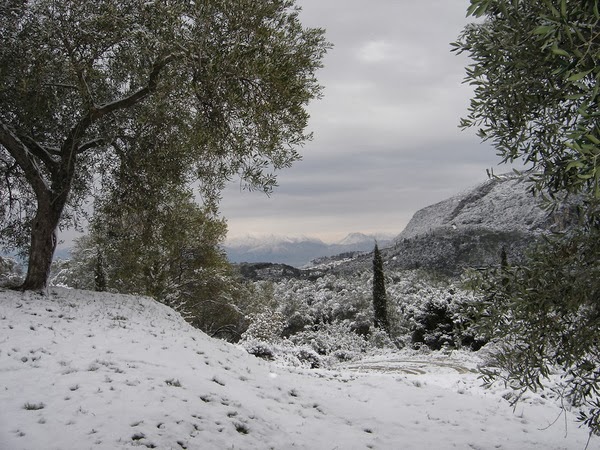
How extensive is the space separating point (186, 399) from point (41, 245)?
8.80 m

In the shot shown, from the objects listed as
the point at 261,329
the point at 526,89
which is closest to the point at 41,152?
the point at 526,89

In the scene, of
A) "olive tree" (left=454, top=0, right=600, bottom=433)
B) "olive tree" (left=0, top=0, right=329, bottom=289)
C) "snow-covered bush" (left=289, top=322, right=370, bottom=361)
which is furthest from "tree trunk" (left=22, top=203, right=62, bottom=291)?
"snow-covered bush" (left=289, top=322, right=370, bottom=361)

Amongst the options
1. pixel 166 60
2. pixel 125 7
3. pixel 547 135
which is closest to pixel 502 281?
pixel 547 135

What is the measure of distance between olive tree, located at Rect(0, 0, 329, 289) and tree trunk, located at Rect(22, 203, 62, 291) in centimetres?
4

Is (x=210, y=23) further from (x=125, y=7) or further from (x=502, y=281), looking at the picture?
(x=502, y=281)

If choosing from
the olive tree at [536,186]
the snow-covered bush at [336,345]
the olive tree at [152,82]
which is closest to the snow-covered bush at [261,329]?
the snow-covered bush at [336,345]

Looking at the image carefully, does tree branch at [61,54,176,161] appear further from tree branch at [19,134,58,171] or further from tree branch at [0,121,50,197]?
tree branch at [0,121,50,197]

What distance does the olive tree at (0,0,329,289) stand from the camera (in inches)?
358

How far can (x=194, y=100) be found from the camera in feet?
37.9

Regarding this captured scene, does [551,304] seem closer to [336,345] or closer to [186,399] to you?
[186,399]

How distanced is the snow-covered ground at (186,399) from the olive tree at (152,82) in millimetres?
4248

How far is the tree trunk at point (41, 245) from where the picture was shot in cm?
1401

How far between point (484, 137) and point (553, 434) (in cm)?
908

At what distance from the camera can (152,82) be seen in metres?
11.8
